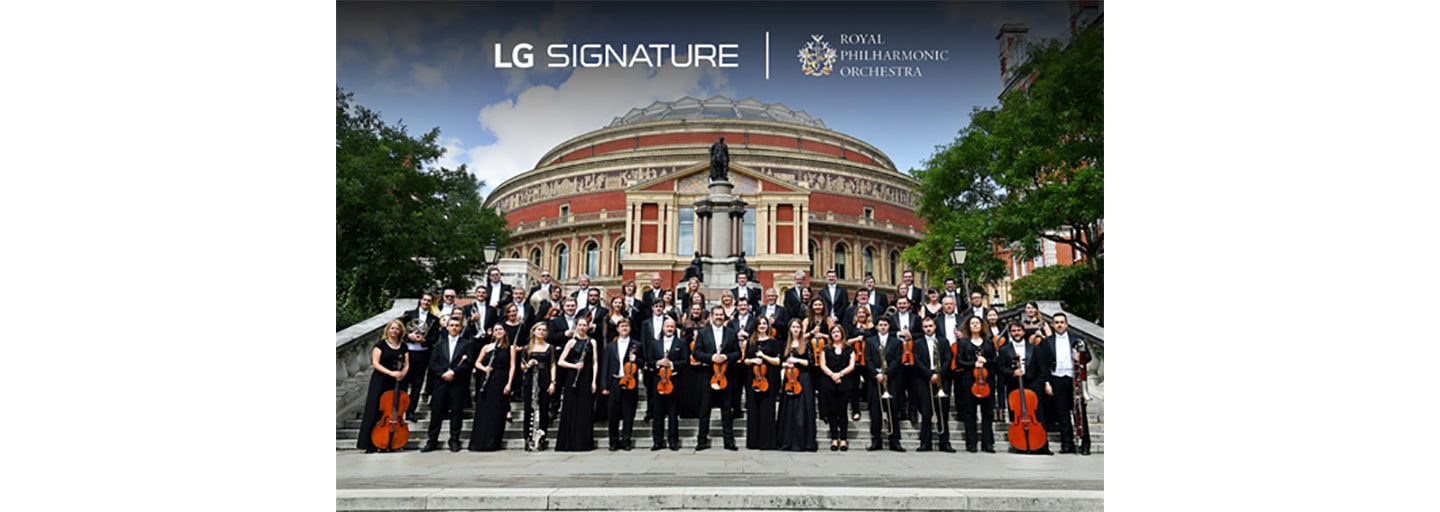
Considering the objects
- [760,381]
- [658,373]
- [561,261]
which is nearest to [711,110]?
[561,261]

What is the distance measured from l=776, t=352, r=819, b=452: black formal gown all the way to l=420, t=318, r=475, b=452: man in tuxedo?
10.2 ft

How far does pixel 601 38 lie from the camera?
9.01 meters

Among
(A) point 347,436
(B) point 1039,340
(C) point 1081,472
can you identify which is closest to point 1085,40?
(B) point 1039,340

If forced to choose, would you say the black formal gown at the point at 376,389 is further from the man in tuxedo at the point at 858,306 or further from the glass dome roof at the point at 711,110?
the glass dome roof at the point at 711,110

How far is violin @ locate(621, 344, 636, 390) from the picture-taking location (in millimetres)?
8273

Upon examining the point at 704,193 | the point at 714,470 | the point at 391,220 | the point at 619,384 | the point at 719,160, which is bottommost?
the point at 714,470

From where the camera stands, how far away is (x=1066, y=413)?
816 cm

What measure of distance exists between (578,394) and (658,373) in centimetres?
81

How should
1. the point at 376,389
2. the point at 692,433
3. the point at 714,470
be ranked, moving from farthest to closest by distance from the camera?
1. the point at 692,433
2. the point at 376,389
3. the point at 714,470

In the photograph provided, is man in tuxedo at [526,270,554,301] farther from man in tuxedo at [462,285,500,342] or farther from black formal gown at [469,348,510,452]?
black formal gown at [469,348,510,452]

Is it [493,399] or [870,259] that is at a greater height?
[870,259]

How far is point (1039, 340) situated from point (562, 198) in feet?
158

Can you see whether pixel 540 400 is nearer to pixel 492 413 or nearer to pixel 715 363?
pixel 492 413

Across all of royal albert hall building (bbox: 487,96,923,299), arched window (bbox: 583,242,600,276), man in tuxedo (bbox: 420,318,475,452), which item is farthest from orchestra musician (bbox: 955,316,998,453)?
arched window (bbox: 583,242,600,276)
